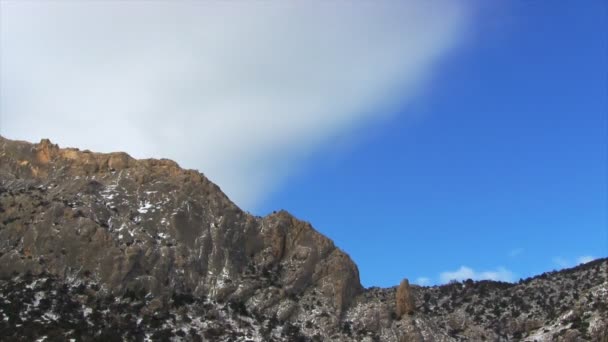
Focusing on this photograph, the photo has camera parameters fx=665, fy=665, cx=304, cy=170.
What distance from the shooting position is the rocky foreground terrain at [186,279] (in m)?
83.6

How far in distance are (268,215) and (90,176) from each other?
29.4 metres

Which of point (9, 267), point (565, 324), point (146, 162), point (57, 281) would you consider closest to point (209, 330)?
point (57, 281)

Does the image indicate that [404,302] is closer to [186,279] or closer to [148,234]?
[186,279]

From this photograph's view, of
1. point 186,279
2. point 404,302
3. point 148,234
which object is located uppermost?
point 148,234

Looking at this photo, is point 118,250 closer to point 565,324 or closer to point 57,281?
point 57,281

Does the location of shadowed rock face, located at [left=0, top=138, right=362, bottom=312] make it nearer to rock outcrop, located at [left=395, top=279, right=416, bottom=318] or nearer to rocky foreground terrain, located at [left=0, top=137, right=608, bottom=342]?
rocky foreground terrain, located at [left=0, top=137, right=608, bottom=342]

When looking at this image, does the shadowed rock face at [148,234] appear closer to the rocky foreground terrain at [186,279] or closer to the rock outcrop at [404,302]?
the rocky foreground terrain at [186,279]

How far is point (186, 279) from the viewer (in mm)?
93625

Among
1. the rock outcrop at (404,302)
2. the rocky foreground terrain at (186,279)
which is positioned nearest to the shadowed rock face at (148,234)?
the rocky foreground terrain at (186,279)

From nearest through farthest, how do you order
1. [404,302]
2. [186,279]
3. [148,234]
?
[186,279], [404,302], [148,234]

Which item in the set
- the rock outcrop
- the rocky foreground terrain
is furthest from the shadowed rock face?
the rock outcrop

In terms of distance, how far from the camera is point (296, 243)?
107 meters

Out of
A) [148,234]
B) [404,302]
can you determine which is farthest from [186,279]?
[404,302]

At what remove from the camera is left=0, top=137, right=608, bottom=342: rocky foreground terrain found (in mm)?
83562
